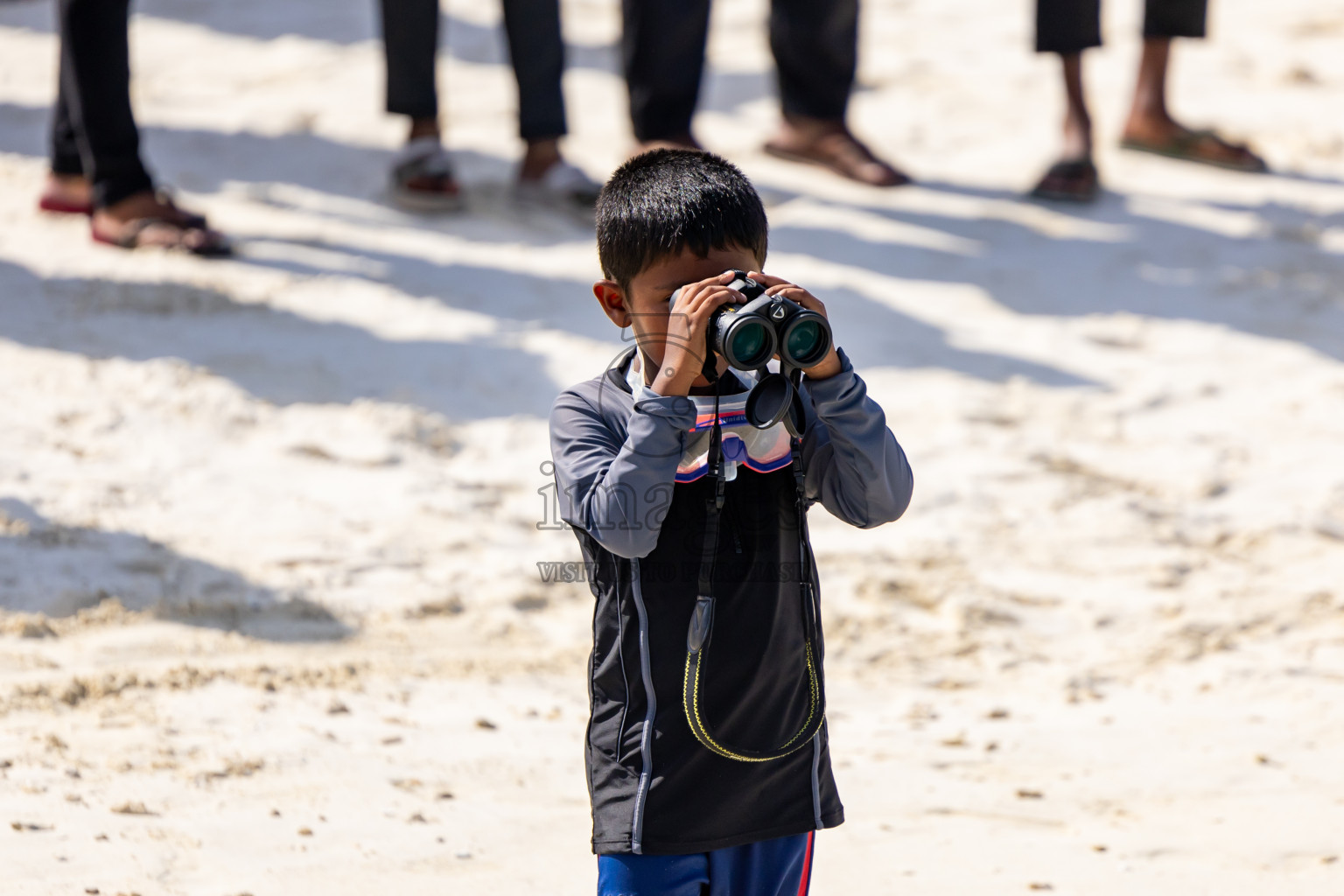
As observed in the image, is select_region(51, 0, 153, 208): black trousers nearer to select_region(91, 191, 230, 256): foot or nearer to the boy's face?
select_region(91, 191, 230, 256): foot

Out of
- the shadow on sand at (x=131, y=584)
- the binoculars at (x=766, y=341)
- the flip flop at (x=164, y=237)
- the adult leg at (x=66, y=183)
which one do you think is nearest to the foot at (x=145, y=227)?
the flip flop at (x=164, y=237)

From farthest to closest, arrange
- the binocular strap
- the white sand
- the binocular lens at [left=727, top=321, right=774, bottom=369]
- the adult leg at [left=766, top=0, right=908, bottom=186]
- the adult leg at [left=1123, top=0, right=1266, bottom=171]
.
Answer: the adult leg at [left=1123, top=0, right=1266, bottom=171]
the adult leg at [left=766, top=0, right=908, bottom=186]
the white sand
the binocular strap
the binocular lens at [left=727, top=321, right=774, bottom=369]

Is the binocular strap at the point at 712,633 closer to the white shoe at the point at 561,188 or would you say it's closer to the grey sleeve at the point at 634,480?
the grey sleeve at the point at 634,480

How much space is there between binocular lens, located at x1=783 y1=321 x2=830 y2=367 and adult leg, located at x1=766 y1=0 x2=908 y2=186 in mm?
3981

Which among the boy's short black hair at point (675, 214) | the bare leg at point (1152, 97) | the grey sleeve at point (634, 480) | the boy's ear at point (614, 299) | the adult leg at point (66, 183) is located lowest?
the adult leg at point (66, 183)

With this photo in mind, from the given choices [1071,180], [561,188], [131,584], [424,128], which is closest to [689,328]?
[131,584]

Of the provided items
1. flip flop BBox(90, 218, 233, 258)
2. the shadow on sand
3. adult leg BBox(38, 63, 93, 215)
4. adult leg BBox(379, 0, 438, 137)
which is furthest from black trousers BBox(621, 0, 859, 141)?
the shadow on sand

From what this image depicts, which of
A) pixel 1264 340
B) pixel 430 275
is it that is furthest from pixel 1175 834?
pixel 430 275

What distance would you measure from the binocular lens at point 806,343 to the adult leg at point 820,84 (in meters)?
3.98

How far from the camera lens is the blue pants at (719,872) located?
1.52 meters

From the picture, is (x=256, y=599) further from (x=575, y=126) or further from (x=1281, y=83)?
(x=1281, y=83)

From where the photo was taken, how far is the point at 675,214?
152cm

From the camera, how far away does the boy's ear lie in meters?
1.59

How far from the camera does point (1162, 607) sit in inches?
124
